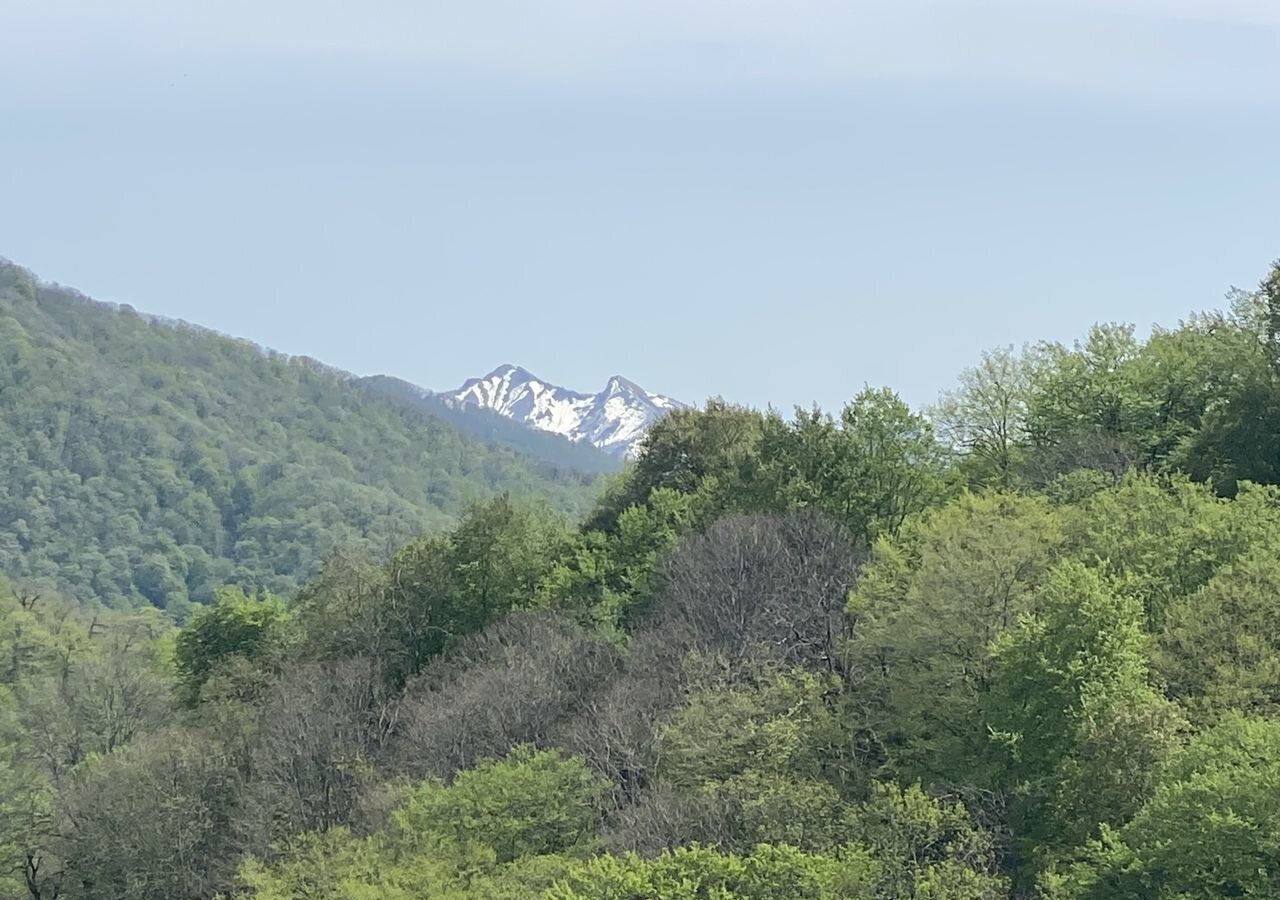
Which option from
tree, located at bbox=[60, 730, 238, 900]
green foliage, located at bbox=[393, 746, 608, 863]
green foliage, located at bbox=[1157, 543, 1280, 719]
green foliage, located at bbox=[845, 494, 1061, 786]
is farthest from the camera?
tree, located at bbox=[60, 730, 238, 900]

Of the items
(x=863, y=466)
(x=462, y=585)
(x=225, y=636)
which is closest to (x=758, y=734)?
(x=863, y=466)

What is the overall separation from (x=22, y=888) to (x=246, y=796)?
48.8 feet

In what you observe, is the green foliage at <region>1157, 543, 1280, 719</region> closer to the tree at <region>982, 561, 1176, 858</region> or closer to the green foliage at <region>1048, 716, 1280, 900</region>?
the tree at <region>982, 561, 1176, 858</region>

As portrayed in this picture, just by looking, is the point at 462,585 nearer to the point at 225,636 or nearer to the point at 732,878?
the point at 225,636

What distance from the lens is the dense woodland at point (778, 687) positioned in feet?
105

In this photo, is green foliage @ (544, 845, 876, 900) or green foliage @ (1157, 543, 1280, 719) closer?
green foliage @ (544, 845, 876, 900)

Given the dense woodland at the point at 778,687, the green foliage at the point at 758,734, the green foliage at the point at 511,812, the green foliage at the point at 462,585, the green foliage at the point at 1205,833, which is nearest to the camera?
the green foliage at the point at 1205,833

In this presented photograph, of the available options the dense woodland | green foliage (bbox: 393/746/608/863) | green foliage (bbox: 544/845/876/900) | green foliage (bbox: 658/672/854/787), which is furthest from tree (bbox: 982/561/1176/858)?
green foliage (bbox: 393/746/608/863)

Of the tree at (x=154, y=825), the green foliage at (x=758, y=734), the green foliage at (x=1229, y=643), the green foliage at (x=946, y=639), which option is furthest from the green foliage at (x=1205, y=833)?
the tree at (x=154, y=825)

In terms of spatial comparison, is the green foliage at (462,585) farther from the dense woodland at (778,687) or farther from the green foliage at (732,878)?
the green foliage at (732,878)

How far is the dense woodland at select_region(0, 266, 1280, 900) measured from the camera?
31.9 metres

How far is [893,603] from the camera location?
134 ft

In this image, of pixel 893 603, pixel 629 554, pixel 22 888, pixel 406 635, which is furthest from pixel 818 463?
pixel 22 888

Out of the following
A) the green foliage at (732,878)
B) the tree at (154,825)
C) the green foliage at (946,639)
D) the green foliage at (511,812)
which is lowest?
the tree at (154,825)
